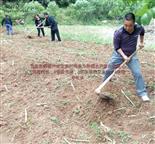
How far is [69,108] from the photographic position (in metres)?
7.14

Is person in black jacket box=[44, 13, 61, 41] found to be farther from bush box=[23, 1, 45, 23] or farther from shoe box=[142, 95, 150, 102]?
bush box=[23, 1, 45, 23]

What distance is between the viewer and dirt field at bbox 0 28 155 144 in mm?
6270

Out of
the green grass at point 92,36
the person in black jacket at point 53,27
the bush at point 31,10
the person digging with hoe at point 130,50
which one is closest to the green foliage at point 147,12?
the person digging with hoe at point 130,50

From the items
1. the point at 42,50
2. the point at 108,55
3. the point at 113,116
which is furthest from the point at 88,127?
the point at 42,50

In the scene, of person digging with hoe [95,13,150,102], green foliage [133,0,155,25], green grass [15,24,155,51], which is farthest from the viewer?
green grass [15,24,155,51]

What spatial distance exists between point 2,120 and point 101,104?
68.7 inches

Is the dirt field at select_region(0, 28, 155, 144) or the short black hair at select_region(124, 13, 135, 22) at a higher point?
the short black hair at select_region(124, 13, 135, 22)

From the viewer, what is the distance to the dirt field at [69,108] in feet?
20.6

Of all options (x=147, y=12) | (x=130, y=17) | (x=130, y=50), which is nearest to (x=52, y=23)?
(x=130, y=50)

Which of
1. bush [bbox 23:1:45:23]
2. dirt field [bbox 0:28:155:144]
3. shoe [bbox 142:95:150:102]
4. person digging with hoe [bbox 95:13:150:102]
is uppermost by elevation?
person digging with hoe [bbox 95:13:150:102]

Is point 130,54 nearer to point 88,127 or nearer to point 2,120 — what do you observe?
point 88,127

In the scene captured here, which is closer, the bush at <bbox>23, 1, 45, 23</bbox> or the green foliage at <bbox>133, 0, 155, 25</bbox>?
the green foliage at <bbox>133, 0, 155, 25</bbox>

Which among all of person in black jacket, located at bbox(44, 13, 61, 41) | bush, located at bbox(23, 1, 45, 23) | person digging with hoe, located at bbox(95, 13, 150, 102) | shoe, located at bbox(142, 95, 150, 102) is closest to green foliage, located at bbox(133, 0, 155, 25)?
person digging with hoe, located at bbox(95, 13, 150, 102)

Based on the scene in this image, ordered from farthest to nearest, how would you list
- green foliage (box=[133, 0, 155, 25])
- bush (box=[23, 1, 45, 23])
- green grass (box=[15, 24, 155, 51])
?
bush (box=[23, 1, 45, 23])
green grass (box=[15, 24, 155, 51])
green foliage (box=[133, 0, 155, 25])
